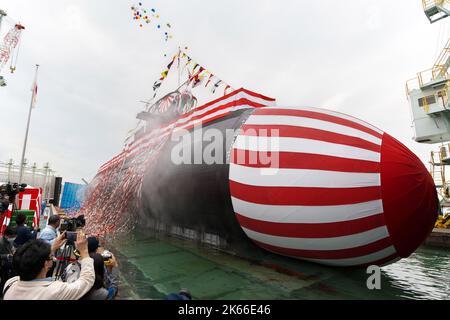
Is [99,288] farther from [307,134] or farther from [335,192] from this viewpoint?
[307,134]

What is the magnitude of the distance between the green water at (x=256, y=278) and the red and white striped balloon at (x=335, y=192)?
0.55 m

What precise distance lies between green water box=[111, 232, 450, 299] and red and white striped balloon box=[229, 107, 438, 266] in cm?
55

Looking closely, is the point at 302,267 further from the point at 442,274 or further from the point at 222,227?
the point at 442,274

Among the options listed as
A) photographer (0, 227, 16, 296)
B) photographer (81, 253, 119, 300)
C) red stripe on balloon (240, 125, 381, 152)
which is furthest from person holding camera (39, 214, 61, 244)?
red stripe on balloon (240, 125, 381, 152)

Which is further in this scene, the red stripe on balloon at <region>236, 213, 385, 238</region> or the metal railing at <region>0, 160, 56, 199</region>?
the metal railing at <region>0, 160, 56, 199</region>

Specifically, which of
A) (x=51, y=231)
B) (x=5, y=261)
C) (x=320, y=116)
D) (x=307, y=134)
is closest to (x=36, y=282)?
(x=5, y=261)

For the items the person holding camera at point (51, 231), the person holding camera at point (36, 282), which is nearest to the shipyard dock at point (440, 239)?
the person holding camera at point (36, 282)

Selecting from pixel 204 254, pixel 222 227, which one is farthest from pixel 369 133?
pixel 204 254

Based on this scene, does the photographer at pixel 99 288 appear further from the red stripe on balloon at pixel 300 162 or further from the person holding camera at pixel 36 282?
the red stripe on balloon at pixel 300 162

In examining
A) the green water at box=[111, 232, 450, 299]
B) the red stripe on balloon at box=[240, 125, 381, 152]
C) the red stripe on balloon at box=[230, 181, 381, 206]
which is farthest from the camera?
the green water at box=[111, 232, 450, 299]

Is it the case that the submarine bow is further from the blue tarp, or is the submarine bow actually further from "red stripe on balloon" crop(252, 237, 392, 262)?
the blue tarp

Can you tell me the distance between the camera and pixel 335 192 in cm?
386

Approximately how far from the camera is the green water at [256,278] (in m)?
4.15

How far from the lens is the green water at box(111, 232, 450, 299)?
4.15 meters
